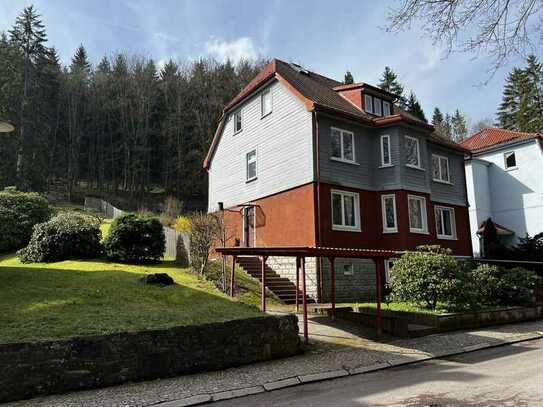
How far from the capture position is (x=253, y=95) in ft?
78.0

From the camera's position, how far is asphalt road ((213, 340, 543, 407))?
6352mm

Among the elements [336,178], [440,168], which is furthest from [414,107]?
[336,178]

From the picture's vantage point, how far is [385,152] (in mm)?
20625

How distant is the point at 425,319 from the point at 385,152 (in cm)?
952

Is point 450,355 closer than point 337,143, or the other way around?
point 450,355

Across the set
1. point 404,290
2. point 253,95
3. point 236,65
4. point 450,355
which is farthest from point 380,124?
point 236,65

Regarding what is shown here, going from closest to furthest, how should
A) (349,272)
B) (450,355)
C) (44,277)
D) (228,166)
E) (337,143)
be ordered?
(450,355) → (44,277) → (349,272) → (337,143) → (228,166)

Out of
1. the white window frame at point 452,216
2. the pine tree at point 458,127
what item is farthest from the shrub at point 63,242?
the pine tree at point 458,127

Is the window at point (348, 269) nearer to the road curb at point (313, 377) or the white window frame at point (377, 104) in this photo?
the road curb at point (313, 377)

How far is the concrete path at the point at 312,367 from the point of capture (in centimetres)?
681

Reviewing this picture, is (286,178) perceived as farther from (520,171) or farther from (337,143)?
(520,171)

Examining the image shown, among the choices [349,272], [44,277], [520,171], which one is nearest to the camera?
[44,277]

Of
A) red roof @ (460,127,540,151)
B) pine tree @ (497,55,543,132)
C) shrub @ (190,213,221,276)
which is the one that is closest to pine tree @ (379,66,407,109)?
pine tree @ (497,55,543,132)

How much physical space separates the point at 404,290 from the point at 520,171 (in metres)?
21.2
